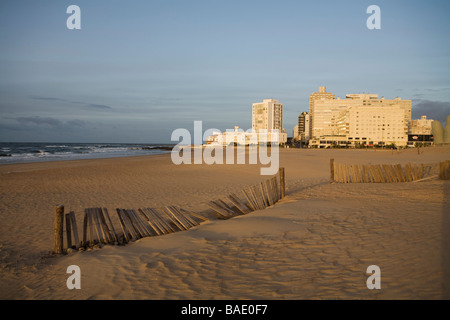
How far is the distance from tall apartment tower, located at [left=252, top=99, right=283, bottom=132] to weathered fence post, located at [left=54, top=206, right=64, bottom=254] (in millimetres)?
171059

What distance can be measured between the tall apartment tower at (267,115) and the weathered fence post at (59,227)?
17106 cm

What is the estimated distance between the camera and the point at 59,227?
4992mm

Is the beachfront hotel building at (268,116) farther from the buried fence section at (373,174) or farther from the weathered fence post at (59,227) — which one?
the weathered fence post at (59,227)

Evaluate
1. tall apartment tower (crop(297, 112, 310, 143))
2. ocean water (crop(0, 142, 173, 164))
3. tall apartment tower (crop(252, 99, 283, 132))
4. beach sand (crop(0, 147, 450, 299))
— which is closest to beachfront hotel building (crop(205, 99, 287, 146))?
tall apartment tower (crop(252, 99, 283, 132))

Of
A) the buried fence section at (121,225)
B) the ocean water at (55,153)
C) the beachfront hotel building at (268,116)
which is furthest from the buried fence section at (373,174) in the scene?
the beachfront hotel building at (268,116)

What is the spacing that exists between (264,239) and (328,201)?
13.1 feet

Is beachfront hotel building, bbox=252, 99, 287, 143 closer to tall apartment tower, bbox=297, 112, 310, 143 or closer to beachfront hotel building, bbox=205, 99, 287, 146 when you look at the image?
beachfront hotel building, bbox=205, 99, 287, 146

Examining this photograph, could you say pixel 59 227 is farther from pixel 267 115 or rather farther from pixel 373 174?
pixel 267 115

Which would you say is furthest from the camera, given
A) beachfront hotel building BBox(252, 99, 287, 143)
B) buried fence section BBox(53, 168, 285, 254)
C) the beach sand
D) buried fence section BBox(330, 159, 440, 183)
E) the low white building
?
beachfront hotel building BBox(252, 99, 287, 143)

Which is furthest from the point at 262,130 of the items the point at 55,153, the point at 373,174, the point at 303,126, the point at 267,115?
the point at 373,174

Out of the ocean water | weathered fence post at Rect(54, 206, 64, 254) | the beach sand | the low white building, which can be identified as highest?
the low white building

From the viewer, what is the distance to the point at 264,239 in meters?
5.51

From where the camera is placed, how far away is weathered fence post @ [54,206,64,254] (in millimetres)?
4938
